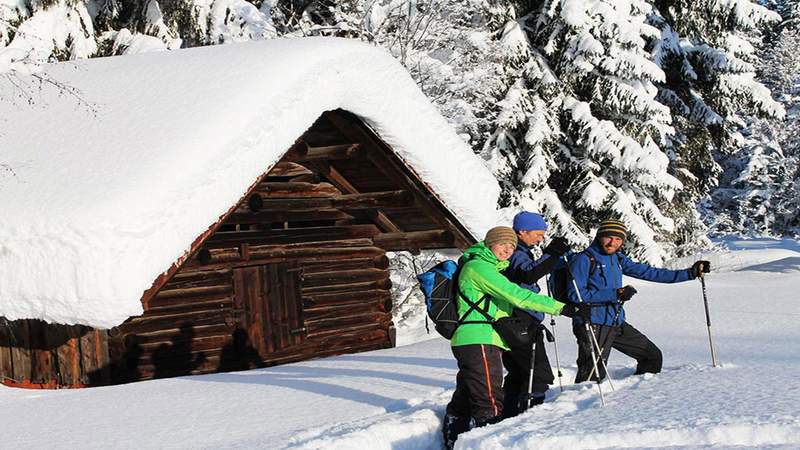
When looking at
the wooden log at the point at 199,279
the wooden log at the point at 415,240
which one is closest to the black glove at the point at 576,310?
the wooden log at the point at 415,240

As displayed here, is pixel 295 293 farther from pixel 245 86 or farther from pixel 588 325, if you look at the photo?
pixel 588 325

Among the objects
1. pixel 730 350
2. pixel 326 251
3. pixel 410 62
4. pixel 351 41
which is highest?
pixel 410 62

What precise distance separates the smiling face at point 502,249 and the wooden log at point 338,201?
6.24 metres

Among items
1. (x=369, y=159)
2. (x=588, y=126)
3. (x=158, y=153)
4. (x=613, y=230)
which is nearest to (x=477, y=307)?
(x=613, y=230)

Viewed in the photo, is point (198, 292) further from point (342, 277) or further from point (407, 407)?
point (407, 407)

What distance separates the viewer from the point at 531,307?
6.36 meters

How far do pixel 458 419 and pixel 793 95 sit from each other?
45.8 meters

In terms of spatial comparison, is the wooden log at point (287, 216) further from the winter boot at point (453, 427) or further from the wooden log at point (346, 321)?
the winter boot at point (453, 427)

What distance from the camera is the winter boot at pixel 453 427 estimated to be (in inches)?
274

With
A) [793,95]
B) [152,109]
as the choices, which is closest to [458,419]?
[152,109]

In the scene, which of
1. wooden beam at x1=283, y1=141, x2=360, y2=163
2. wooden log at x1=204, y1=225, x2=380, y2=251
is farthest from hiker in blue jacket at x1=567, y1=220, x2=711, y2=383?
wooden log at x1=204, y1=225, x2=380, y2=251

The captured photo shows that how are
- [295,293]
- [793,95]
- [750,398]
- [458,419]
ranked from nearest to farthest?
[750,398], [458,419], [295,293], [793,95]

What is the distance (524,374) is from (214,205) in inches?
149

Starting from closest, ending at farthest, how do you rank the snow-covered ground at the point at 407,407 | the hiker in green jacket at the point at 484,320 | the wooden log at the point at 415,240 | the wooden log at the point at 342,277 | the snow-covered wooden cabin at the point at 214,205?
the snow-covered ground at the point at 407,407
the hiker in green jacket at the point at 484,320
the snow-covered wooden cabin at the point at 214,205
the wooden log at the point at 415,240
the wooden log at the point at 342,277
